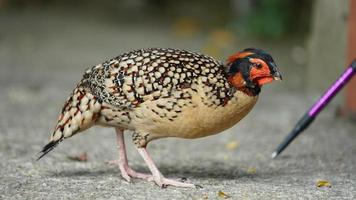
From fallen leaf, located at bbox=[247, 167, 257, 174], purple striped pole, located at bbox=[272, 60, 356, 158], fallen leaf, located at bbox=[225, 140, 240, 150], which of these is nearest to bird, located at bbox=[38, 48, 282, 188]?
fallen leaf, located at bbox=[247, 167, 257, 174]

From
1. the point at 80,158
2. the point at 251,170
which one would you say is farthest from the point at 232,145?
the point at 80,158

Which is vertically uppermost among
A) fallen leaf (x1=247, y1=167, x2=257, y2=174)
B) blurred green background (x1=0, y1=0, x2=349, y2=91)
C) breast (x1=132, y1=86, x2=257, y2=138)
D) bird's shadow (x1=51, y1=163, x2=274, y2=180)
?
breast (x1=132, y1=86, x2=257, y2=138)

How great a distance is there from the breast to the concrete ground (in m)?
0.33

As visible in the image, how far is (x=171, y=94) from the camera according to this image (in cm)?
407

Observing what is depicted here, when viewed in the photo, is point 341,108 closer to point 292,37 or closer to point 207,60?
point 207,60

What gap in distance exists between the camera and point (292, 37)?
457 inches

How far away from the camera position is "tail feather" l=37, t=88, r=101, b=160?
427 centimetres

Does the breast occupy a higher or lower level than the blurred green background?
higher

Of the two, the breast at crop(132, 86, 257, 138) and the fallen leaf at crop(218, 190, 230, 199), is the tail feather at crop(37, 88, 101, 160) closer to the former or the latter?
the breast at crop(132, 86, 257, 138)

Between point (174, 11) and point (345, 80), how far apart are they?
9.22m

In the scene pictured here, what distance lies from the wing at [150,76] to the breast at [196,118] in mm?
86

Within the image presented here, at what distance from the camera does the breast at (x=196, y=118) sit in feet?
13.3

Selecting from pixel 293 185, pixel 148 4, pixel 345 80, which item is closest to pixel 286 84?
pixel 345 80

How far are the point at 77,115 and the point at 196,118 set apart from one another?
734 mm
